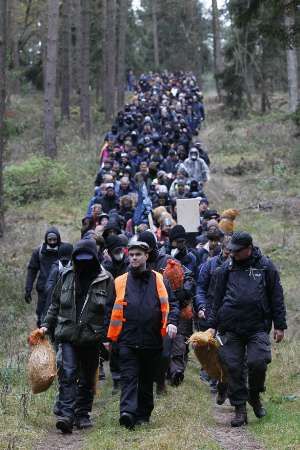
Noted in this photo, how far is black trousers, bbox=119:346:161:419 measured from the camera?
7855mm

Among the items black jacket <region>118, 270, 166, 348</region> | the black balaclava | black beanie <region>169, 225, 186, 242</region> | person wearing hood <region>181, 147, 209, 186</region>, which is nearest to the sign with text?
black beanie <region>169, 225, 186, 242</region>

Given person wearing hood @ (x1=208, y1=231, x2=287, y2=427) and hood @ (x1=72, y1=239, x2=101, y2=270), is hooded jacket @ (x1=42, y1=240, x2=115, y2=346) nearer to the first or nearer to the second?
hood @ (x1=72, y1=239, x2=101, y2=270)

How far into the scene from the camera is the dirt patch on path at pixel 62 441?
7473mm

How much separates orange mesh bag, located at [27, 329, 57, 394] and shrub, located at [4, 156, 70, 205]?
638 inches

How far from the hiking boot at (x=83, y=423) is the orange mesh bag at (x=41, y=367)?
2.04 ft

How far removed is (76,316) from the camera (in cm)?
801

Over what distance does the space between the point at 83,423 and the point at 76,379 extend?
1.61 feet

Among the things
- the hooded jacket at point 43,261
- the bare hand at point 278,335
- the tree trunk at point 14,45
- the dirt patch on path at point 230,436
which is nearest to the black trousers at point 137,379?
the dirt patch on path at point 230,436

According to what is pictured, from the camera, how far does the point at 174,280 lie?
9742mm

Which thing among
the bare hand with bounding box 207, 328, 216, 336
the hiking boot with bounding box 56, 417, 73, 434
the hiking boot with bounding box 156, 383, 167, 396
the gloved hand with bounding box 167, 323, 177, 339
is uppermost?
the gloved hand with bounding box 167, 323, 177, 339

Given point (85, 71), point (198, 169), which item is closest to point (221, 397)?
point (198, 169)

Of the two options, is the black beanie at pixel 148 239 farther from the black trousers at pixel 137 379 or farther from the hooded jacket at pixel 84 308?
the black trousers at pixel 137 379

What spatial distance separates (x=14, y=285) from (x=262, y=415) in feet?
25.6

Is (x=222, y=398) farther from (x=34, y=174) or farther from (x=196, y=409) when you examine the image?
(x=34, y=174)
